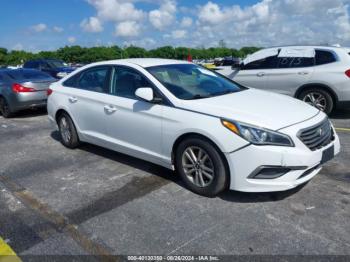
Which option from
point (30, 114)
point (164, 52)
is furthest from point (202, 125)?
A: point (164, 52)

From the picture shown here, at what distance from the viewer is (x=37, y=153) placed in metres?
5.92

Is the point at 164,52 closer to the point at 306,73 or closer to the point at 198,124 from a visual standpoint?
the point at 306,73

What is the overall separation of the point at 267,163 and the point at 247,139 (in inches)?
12.0

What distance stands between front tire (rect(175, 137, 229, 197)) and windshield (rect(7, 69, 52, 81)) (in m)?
7.00

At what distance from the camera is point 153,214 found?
3.57 meters

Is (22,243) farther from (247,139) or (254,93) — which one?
(254,93)

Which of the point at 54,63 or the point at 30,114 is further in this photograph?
the point at 54,63

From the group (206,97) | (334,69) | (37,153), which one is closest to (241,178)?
(206,97)

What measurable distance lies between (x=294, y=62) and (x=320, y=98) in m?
1.03

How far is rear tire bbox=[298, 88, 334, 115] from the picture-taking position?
7397 mm

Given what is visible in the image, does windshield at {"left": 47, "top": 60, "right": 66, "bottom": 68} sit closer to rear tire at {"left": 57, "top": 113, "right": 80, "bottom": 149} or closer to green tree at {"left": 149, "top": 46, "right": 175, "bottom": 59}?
rear tire at {"left": 57, "top": 113, "right": 80, "bottom": 149}

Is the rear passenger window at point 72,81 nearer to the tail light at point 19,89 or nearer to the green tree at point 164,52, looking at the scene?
the tail light at point 19,89

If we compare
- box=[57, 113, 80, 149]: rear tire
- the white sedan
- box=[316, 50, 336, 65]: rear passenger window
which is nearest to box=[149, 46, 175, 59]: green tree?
box=[316, 50, 336, 65]: rear passenger window

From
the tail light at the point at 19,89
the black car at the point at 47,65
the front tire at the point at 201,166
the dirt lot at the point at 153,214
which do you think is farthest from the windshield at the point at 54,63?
the front tire at the point at 201,166
